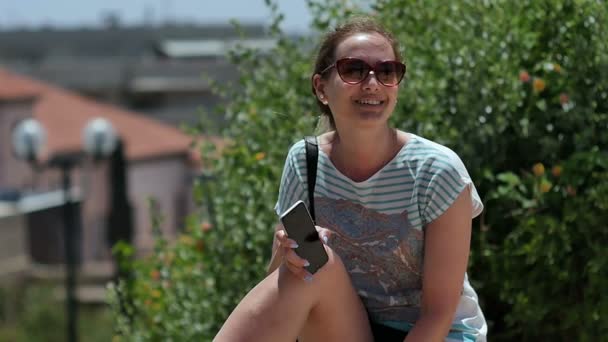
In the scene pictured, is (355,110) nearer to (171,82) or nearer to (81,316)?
(81,316)

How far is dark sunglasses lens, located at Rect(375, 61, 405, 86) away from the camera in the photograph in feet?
9.43

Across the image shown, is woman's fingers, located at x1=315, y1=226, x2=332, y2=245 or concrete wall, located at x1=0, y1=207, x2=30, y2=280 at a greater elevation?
woman's fingers, located at x1=315, y1=226, x2=332, y2=245

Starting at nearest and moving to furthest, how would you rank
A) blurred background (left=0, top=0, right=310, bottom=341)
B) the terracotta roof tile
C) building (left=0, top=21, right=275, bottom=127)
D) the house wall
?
blurred background (left=0, top=0, right=310, bottom=341) → the terracotta roof tile → the house wall → building (left=0, top=21, right=275, bottom=127)

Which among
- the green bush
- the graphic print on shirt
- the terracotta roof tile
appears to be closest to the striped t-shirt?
the graphic print on shirt

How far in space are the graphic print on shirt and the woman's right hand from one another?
110 millimetres

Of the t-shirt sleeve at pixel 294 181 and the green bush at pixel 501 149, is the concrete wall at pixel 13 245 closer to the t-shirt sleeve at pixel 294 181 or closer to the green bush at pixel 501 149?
the green bush at pixel 501 149

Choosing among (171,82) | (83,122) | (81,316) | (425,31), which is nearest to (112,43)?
(171,82)

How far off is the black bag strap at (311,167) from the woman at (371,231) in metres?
0.01

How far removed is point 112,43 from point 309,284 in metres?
57.0

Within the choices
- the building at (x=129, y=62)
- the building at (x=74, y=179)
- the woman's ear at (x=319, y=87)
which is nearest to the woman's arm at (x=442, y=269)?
the woman's ear at (x=319, y=87)

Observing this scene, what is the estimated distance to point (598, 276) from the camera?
11.1ft

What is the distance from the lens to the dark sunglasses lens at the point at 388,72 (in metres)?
2.88

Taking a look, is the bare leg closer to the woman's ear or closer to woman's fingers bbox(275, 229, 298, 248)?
woman's fingers bbox(275, 229, 298, 248)

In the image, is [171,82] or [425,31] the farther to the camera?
[171,82]
